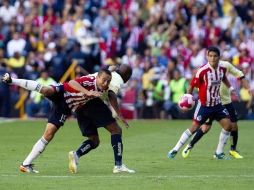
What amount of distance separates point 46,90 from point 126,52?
17.0 metres

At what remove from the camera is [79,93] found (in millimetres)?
14609

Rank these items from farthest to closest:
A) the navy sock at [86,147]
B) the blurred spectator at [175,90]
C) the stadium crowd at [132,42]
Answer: the stadium crowd at [132,42] → the blurred spectator at [175,90] → the navy sock at [86,147]

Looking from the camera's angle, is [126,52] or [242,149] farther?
[126,52]

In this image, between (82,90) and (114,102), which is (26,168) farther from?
(114,102)

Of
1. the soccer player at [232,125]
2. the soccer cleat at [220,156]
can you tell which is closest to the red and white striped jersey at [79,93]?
the soccer player at [232,125]

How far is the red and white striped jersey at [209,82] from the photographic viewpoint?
17047mm

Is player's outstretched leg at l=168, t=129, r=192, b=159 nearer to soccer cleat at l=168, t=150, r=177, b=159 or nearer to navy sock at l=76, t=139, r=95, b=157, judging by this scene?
soccer cleat at l=168, t=150, r=177, b=159

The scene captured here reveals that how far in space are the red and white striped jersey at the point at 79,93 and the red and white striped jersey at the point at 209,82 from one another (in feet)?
9.89

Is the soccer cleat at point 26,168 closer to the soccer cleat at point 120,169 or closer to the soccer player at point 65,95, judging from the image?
the soccer player at point 65,95

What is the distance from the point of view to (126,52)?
31359 millimetres

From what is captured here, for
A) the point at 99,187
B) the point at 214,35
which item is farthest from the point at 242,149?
the point at 214,35

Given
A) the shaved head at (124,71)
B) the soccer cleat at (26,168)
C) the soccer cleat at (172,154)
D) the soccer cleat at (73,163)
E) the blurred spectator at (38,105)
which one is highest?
the shaved head at (124,71)

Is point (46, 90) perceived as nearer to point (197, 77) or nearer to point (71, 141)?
point (197, 77)

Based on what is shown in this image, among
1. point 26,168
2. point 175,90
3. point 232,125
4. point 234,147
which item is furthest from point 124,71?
point 175,90
